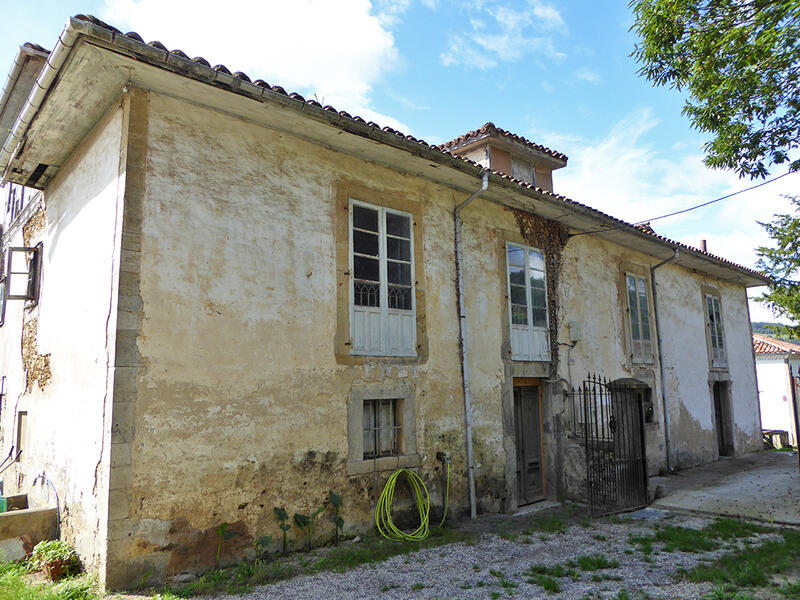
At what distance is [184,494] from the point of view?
18.9 ft

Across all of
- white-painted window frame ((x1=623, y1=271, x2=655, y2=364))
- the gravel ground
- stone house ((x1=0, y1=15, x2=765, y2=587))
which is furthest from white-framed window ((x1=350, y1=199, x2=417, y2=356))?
white-painted window frame ((x1=623, y1=271, x2=655, y2=364))

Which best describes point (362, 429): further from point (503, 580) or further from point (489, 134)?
point (489, 134)

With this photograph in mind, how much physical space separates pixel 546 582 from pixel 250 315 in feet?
14.0

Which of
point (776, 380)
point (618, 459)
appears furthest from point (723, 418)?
point (776, 380)

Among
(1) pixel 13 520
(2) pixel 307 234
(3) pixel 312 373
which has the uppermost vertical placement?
(2) pixel 307 234

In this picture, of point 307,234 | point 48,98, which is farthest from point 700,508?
point 48,98

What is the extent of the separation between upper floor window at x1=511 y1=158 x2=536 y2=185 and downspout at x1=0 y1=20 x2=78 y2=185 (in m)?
10.1

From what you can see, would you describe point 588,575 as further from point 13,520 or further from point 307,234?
point 13,520

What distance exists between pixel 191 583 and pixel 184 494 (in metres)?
0.85

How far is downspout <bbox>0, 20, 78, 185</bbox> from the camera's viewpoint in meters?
5.17

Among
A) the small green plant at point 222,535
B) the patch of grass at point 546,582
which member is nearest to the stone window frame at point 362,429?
the small green plant at point 222,535

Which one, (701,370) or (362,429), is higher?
(701,370)

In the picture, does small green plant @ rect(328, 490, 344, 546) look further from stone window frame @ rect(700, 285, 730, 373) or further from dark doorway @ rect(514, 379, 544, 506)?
stone window frame @ rect(700, 285, 730, 373)

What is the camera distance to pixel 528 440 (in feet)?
33.1
